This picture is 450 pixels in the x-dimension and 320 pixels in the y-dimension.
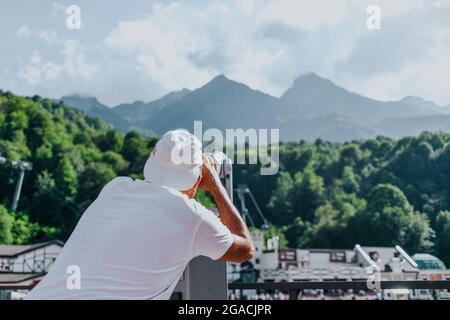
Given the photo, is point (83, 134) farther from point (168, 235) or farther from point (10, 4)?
point (168, 235)

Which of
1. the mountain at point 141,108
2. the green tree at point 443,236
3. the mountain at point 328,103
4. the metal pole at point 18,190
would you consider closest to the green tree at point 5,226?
the metal pole at point 18,190

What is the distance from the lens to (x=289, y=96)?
87938 mm

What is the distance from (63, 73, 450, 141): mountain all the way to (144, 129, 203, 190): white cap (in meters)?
64.3

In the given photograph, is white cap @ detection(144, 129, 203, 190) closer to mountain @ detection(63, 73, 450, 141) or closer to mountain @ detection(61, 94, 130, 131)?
mountain @ detection(63, 73, 450, 141)

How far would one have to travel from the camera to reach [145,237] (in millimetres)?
840

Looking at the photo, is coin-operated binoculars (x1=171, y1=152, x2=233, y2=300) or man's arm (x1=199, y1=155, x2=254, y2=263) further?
coin-operated binoculars (x1=171, y1=152, x2=233, y2=300)

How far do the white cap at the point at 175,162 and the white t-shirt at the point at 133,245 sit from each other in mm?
24

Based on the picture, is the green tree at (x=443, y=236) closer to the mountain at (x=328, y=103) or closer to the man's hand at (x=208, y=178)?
the man's hand at (x=208, y=178)

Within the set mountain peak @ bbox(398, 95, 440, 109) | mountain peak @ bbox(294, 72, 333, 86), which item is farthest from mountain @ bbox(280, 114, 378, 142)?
mountain peak @ bbox(294, 72, 333, 86)

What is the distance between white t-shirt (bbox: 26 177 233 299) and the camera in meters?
0.83

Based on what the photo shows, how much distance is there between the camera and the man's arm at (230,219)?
0.95 metres
